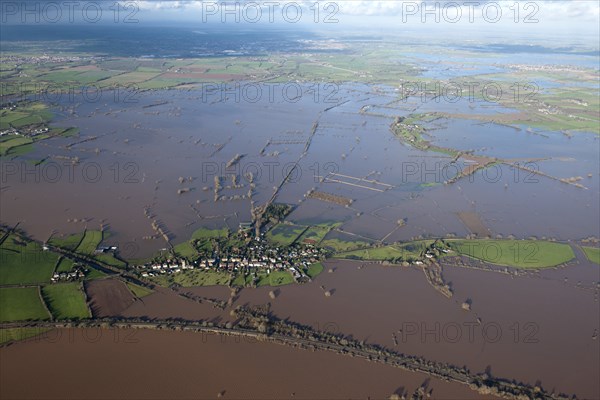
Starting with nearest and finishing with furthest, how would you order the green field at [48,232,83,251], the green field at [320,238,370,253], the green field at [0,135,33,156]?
the green field at [48,232,83,251] < the green field at [320,238,370,253] < the green field at [0,135,33,156]

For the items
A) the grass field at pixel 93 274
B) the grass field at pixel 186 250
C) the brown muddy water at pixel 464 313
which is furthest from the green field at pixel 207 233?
the grass field at pixel 93 274

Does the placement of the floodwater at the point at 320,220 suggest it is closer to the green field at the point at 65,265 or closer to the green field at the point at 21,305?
the green field at the point at 21,305

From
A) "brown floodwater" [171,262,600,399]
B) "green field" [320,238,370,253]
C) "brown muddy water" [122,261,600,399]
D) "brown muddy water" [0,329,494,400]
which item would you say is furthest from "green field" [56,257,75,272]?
"green field" [320,238,370,253]

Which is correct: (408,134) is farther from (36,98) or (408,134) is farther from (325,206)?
(36,98)

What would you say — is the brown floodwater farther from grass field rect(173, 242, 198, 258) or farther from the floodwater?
grass field rect(173, 242, 198, 258)

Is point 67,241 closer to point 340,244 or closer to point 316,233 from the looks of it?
point 316,233

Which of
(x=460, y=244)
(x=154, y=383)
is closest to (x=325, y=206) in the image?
(x=460, y=244)

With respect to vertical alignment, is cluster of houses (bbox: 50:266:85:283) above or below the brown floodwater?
above
